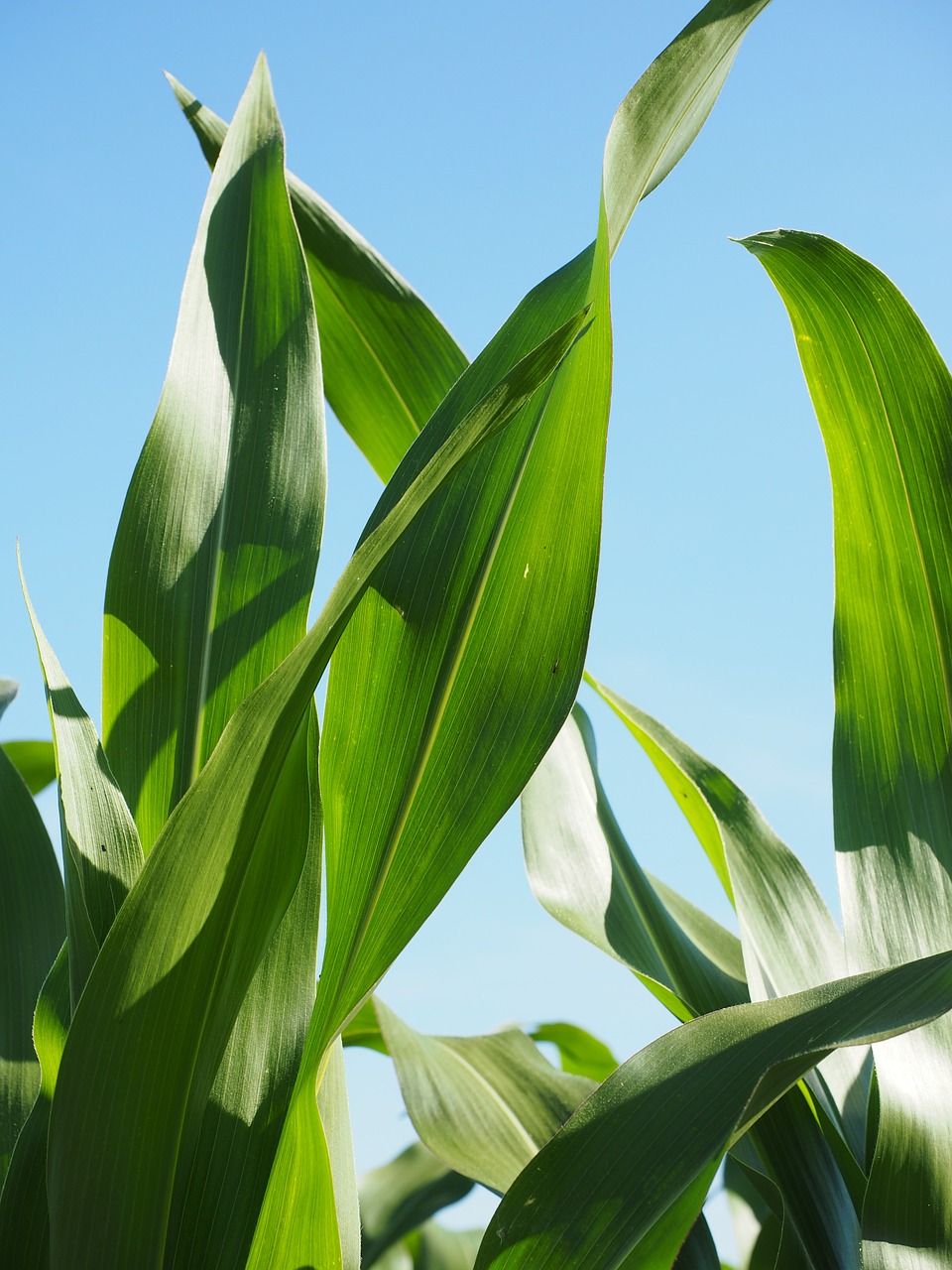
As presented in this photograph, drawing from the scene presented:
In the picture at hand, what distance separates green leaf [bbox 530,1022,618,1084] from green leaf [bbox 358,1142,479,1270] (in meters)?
0.13

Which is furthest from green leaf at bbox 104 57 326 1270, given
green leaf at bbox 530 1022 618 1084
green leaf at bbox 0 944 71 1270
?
green leaf at bbox 530 1022 618 1084

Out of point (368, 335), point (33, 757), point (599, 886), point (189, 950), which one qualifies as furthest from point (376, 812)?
point (33, 757)

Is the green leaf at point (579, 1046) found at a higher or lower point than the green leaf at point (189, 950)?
lower

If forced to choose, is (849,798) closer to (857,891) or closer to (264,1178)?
(857,891)

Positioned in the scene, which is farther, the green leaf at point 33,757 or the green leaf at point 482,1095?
the green leaf at point 33,757

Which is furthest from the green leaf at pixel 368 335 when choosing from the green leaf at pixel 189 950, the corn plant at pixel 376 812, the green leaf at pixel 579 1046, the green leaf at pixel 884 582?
the green leaf at pixel 579 1046

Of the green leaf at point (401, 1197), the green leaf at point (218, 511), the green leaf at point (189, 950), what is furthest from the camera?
the green leaf at point (401, 1197)

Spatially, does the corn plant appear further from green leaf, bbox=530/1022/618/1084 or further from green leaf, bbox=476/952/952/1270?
green leaf, bbox=530/1022/618/1084

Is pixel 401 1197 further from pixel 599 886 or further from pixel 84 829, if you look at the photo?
pixel 84 829

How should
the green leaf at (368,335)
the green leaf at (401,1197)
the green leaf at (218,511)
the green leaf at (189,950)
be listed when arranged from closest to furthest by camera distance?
the green leaf at (189,950) → the green leaf at (218,511) → the green leaf at (368,335) → the green leaf at (401,1197)

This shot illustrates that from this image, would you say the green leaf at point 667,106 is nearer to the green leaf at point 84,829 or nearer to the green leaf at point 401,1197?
the green leaf at point 84,829

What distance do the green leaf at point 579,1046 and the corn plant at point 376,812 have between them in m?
0.22

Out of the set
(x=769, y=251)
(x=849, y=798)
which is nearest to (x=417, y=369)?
(x=769, y=251)

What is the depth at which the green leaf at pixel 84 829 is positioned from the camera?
1.12 feet
